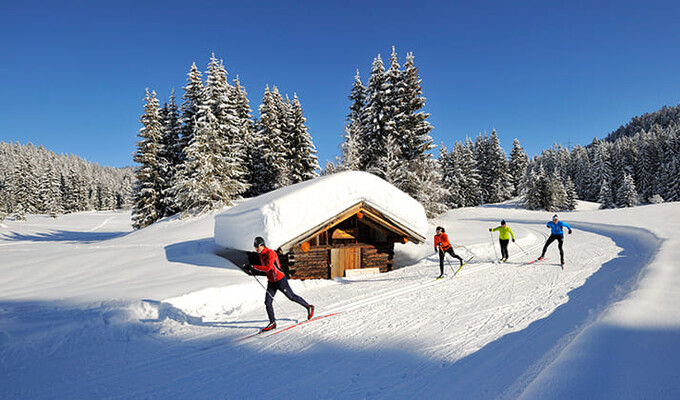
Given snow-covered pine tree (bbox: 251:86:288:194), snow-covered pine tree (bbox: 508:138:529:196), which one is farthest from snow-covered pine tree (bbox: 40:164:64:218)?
snow-covered pine tree (bbox: 508:138:529:196)

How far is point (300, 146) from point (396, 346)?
104 feet

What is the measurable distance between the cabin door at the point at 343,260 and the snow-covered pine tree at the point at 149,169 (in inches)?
982

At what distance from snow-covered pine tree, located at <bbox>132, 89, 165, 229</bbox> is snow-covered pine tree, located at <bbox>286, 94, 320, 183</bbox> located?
12794 millimetres

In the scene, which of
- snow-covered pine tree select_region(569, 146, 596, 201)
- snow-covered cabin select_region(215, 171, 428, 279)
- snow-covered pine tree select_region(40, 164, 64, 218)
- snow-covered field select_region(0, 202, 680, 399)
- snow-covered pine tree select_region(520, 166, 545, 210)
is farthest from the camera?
snow-covered pine tree select_region(569, 146, 596, 201)

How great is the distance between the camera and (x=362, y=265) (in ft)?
43.1

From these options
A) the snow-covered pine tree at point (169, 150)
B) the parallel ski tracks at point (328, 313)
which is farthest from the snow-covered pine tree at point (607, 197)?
the snow-covered pine tree at point (169, 150)

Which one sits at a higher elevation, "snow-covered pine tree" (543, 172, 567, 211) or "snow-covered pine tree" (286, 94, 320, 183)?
"snow-covered pine tree" (286, 94, 320, 183)

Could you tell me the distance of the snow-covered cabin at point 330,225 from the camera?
10805 mm

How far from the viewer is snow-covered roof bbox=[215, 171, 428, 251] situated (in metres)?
10.6

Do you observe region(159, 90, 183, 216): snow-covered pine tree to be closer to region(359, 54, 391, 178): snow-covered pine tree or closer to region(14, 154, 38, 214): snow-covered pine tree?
region(359, 54, 391, 178): snow-covered pine tree

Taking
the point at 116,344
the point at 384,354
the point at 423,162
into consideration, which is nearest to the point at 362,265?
the point at 384,354

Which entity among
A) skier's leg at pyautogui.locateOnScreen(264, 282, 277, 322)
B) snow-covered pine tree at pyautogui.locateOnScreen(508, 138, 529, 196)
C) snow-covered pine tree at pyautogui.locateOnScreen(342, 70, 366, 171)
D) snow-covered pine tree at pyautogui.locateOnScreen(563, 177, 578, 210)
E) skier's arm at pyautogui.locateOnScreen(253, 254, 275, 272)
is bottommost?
skier's leg at pyautogui.locateOnScreen(264, 282, 277, 322)

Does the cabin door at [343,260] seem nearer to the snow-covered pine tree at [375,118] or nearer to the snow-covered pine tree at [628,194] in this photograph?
the snow-covered pine tree at [375,118]

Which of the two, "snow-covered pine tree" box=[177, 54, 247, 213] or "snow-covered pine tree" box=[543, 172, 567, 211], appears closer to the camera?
"snow-covered pine tree" box=[177, 54, 247, 213]
